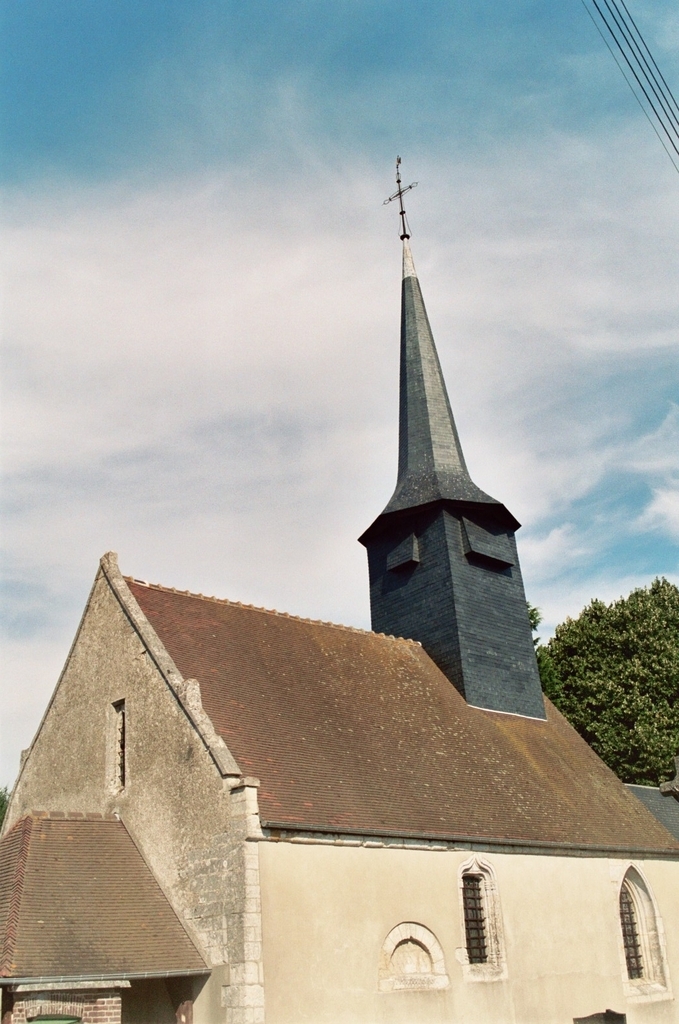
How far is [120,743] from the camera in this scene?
47.6ft

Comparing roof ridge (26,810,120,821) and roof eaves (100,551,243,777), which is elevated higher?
roof eaves (100,551,243,777)

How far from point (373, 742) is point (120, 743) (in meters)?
4.15

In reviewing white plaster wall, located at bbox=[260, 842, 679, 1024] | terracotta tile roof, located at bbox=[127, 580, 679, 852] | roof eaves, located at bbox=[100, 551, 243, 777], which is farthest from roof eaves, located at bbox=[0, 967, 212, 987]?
roof eaves, located at bbox=[100, 551, 243, 777]

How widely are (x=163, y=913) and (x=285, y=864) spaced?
198 cm

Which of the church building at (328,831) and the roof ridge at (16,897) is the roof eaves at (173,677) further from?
the roof ridge at (16,897)

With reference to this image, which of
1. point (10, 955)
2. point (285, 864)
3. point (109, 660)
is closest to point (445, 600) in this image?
point (109, 660)

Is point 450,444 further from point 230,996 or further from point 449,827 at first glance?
point 230,996

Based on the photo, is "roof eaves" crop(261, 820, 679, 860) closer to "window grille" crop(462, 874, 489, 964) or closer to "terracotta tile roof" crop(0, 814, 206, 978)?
"window grille" crop(462, 874, 489, 964)

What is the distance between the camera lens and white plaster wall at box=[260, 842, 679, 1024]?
1141cm

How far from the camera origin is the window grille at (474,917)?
13.8m

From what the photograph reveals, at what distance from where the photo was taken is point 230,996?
10.9 meters

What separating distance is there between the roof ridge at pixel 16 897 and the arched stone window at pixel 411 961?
4827 millimetres

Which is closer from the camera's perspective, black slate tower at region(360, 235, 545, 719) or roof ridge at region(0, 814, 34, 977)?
roof ridge at region(0, 814, 34, 977)

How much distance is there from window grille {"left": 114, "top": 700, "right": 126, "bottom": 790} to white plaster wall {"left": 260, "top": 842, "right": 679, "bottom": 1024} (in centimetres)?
374
